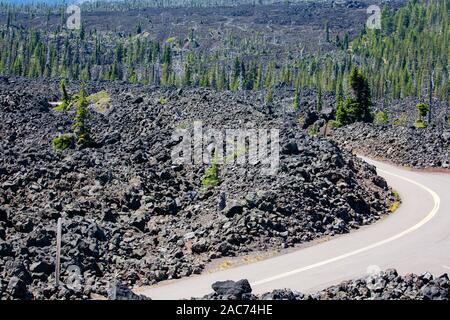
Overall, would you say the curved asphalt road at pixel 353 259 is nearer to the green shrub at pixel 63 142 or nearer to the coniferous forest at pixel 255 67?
the green shrub at pixel 63 142

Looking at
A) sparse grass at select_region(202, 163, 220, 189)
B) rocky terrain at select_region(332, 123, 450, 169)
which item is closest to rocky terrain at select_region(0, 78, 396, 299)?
sparse grass at select_region(202, 163, 220, 189)

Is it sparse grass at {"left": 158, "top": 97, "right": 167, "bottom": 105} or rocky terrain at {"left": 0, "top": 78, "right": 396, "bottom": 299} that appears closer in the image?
rocky terrain at {"left": 0, "top": 78, "right": 396, "bottom": 299}

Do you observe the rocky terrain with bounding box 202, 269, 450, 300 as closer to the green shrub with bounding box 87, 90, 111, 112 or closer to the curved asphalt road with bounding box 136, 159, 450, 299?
the curved asphalt road with bounding box 136, 159, 450, 299

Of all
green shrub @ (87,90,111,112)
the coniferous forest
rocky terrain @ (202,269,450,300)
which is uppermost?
rocky terrain @ (202,269,450,300)

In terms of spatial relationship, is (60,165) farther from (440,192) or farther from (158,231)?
(440,192)

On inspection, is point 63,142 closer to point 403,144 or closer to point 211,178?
point 211,178

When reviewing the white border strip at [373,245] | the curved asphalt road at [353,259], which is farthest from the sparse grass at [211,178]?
the white border strip at [373,245]

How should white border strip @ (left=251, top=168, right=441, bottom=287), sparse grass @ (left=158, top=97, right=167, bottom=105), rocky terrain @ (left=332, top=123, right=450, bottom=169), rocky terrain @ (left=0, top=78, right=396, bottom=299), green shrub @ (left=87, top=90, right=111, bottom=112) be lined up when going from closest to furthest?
white border strip @ (left=251, top=168, right=441, bottom=287)
rocky terrain @ (left=0, top=78, right=396, bottom=299)
rocky terrain @ (left=332, top=123, right=450, bottom=169)
sparse grass @ (left=158, top=97, right=167, bottom=105)
green shrub @ (left=87, top=90, right=111, bottom=112)
